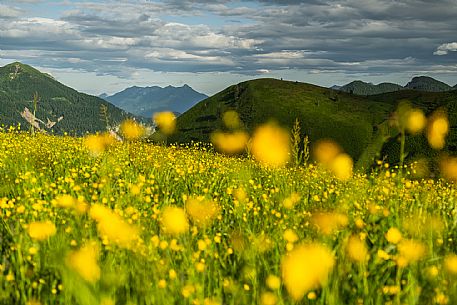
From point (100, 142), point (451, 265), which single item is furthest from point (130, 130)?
point (451, 265)

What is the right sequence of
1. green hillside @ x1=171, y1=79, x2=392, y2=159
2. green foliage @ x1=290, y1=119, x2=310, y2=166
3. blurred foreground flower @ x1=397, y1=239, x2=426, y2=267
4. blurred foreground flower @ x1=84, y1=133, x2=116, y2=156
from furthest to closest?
green hillside @ x1=171, y1=79, x2=392, y2=159 < blurred foreground flower @ x1=84, y1=133, x2=116, y2=156 < green foliage @ x1=290, y1=119, x2=310, y2=166 < blurred foreground flower @ x1=397, y1=239, x2=426, y2=267

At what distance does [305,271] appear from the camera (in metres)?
3.72

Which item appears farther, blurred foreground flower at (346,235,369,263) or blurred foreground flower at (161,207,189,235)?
blurred foreground flower at (161,207,189,235)

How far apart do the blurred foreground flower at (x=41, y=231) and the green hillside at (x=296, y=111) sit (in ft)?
436

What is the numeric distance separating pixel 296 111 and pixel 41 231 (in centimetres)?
15535

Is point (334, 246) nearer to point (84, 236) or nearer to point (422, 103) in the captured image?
point (84, 236)

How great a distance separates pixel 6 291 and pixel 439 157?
4560 inches

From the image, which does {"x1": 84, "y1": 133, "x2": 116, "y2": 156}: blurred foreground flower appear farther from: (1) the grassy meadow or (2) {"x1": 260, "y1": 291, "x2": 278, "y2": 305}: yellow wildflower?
(2) {"x1": 260, "y1": 291, "x2": 278, "y2": 305}: yellow wildflower

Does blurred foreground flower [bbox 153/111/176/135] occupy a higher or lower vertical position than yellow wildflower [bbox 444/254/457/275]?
higher

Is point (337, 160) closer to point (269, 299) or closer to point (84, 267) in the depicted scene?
point (269, 299)

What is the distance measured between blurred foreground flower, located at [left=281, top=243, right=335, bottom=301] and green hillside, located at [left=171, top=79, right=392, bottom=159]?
133 metres

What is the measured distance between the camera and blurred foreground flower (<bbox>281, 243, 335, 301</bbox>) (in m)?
3.71

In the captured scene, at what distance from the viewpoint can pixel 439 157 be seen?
108625mm

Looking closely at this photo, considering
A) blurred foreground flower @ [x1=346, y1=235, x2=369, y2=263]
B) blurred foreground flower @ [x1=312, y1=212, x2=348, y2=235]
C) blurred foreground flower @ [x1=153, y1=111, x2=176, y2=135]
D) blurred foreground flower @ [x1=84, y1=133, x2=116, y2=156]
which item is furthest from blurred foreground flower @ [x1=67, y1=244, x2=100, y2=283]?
blurred foreground flower @ [x1=84, y1=133, x2=116, y2=156]
